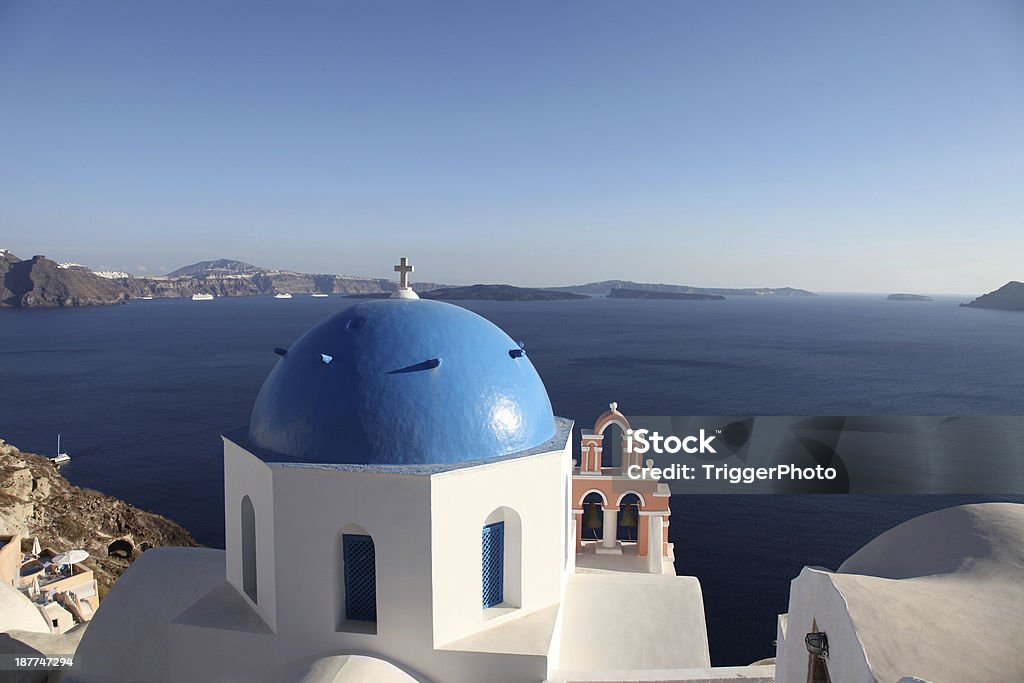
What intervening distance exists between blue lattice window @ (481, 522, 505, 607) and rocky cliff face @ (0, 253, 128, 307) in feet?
688

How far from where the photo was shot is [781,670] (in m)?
5.62

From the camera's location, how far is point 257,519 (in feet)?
26.1

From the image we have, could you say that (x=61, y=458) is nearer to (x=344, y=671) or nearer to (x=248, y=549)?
(x=248, y=549)

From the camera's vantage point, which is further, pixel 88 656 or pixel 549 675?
pixel 88 656

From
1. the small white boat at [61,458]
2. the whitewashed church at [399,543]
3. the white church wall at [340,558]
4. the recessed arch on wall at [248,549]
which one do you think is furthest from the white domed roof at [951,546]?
the small white boat at [61,458]

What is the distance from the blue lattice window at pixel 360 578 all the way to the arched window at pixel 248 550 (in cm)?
176

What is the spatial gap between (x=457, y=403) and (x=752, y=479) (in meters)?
34.7

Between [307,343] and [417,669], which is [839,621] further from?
[307,343]

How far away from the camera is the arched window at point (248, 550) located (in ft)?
28.2

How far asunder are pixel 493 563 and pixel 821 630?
14.8 feet

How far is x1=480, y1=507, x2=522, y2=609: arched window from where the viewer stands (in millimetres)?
8086

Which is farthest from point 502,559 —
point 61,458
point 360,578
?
point 61,458

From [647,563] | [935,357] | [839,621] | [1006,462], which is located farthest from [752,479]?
[935,357]

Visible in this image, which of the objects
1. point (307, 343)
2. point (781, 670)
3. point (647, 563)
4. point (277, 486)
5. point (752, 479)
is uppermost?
point (307, 343)
